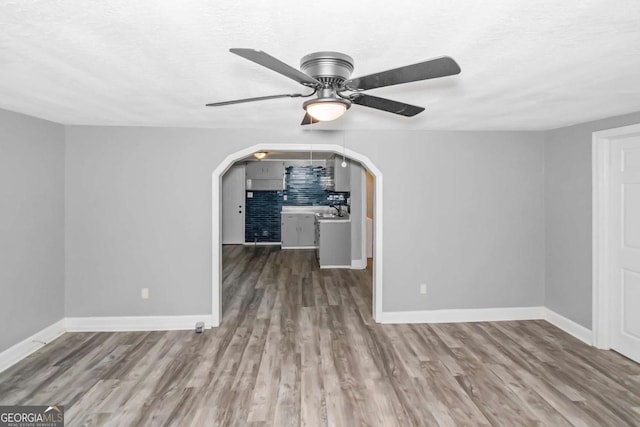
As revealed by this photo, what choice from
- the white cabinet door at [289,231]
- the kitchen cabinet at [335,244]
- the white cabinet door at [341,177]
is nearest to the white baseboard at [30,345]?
the kitchen cabinet at [335,244]

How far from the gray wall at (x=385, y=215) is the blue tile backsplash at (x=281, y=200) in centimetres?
543

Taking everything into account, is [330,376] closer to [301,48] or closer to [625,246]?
[301,48]

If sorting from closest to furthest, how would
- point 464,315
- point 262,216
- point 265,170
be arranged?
1. point 464,315
2. point 265,170
3. point 262,216

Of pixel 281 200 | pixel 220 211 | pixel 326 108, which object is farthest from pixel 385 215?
pixel 281 200

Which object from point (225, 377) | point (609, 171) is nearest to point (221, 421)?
point (225, 377)

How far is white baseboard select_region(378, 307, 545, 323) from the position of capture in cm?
433

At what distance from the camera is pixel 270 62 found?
1384 millimetres

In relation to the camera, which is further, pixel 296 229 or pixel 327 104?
pixel 296 229

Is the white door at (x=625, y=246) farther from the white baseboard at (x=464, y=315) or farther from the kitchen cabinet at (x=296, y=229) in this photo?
the kitchen cabinet at (x=296, y=229)

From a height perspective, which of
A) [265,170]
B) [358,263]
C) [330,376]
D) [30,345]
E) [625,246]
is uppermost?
[265,170]

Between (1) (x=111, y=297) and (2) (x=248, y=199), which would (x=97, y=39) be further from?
(2) (x=248, y=199)

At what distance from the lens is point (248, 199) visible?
31.9ft

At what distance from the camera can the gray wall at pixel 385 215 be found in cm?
404

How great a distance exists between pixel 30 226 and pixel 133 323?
1.42 meters
